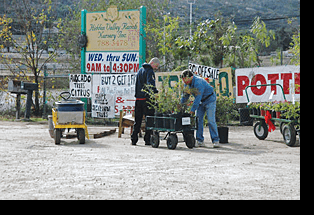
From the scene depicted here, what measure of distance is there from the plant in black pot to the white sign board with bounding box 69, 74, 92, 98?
24.0 ft

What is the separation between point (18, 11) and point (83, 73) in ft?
14.9

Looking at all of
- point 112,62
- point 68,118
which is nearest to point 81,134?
point 68,118

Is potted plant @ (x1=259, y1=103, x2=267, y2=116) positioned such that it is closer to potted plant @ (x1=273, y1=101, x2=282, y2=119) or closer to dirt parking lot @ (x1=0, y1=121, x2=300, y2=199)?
potted plant @ (x1=273, y1=101, x2=282, y2=119)

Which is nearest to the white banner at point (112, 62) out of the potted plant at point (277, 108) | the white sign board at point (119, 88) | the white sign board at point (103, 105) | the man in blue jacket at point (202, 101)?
the white sign board at point (119, 88)

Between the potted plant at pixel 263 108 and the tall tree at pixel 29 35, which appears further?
the tall tree at pixel 29 35

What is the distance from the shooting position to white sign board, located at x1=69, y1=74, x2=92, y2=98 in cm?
1877

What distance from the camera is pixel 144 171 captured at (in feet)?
25.2

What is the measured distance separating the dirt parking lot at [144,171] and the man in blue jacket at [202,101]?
0.45 metres

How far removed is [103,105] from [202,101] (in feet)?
24.7

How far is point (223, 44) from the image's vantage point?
1914cm

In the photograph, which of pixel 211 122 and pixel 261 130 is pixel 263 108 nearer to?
pixel 261 130

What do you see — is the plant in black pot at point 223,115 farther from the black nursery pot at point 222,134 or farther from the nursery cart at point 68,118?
the nursery cart at point 68,118

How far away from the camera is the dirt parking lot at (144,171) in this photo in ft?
19.8

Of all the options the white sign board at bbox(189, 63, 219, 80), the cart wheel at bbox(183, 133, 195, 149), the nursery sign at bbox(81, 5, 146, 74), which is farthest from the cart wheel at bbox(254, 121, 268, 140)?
the nursery sign at bbox(81, 5, 146, 74)
